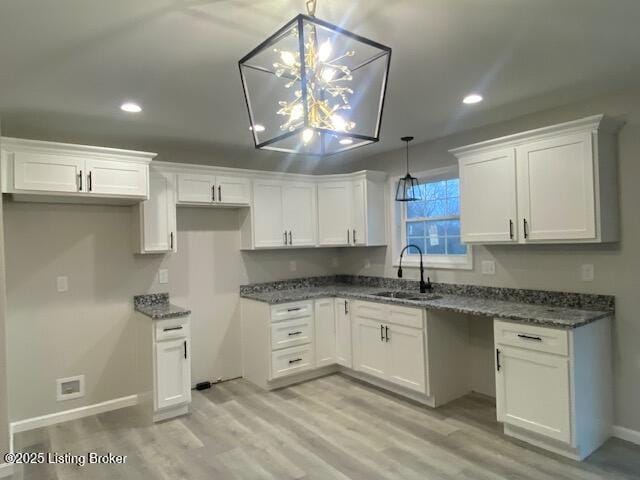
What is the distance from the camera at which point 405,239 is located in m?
4.67

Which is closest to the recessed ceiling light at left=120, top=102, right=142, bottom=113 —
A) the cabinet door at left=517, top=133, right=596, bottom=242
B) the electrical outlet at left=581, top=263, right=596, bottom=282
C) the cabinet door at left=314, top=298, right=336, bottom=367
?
the cabinet door at left=314, top=298, right=336, bottom=367

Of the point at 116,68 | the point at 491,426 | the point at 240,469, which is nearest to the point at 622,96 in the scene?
the point at 491,426

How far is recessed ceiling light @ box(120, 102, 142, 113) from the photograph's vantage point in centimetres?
292

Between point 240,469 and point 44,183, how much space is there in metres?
2.47

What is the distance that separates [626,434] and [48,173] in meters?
4.60

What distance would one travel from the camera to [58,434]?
333cm

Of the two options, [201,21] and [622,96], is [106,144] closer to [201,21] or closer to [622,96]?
[201,21]

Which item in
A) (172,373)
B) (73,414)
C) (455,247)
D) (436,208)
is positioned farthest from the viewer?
(436,208)

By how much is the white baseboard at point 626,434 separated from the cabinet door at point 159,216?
380 centimetres

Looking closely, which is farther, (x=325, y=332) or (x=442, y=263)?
(x=325, y=332)

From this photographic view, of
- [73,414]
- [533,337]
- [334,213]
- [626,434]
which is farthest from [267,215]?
[626,434]

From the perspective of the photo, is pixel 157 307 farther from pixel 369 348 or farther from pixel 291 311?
pixel 369 348

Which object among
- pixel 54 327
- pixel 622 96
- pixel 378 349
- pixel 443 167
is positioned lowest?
pixel 378 349

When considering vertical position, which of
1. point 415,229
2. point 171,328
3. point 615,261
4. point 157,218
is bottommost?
point 171,328
